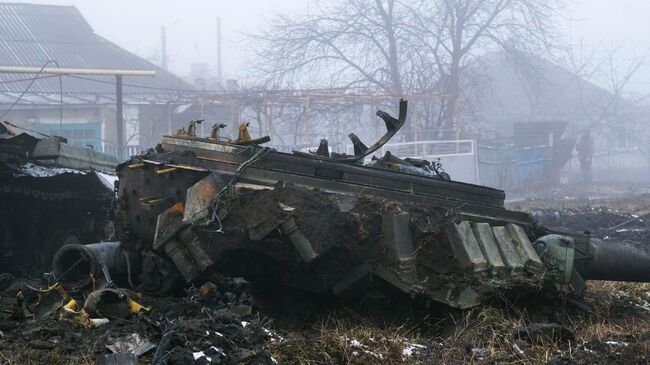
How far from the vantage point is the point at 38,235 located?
1238cm

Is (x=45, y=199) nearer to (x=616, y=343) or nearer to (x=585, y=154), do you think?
(x=616, y=343)

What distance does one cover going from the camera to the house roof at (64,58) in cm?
2758

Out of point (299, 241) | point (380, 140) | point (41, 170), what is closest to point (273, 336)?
point (299, 241)

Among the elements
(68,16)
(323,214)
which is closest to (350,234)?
(323,214)

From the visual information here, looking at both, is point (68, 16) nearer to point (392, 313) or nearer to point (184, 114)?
point (184, 114)

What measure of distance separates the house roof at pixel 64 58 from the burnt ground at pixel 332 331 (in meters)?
19.2

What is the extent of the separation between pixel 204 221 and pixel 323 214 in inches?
35.3

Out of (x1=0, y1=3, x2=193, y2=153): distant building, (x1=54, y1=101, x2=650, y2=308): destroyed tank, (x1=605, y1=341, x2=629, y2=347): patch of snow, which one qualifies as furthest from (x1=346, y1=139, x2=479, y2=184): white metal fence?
(x1=605, y1=341, x2=629, y2=347): patch of snow

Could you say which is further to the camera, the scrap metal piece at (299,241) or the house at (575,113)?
the house at (575,113)

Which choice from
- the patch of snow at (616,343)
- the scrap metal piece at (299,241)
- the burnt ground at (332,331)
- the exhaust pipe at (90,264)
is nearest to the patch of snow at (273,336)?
the burnt ground at (332,331)

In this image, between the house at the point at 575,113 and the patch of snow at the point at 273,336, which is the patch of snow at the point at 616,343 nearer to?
the patch of snow at the point at 273,336

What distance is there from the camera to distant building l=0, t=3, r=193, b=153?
26422 millimetres

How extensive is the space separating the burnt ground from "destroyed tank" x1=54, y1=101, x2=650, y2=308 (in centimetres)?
21

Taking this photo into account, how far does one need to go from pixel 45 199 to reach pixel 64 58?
66.4ft
